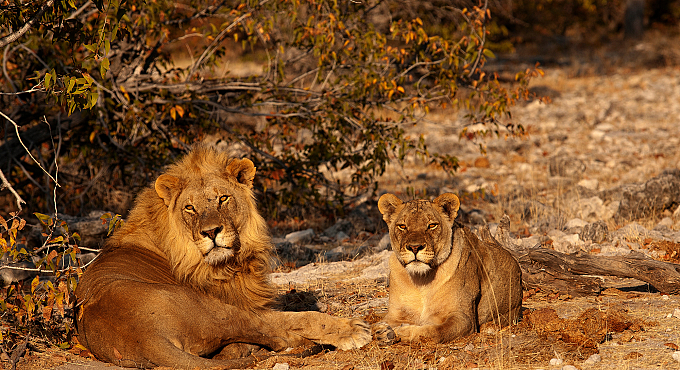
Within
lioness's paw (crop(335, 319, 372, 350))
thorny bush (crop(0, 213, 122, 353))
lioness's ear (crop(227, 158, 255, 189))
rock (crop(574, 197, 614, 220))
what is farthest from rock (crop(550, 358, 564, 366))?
rock (crop(574, 197, 614, 220))

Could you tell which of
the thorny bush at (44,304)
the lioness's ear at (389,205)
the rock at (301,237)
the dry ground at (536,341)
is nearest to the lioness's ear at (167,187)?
the thorny bush at (44,304)

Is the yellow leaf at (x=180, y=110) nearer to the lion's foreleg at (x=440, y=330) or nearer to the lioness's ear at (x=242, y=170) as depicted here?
the lioness's ear at (x=242, y=170)

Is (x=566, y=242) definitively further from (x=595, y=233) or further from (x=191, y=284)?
(x=191, y=284)

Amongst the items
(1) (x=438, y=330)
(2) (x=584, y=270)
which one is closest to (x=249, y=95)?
(2) (x=584, y=270)

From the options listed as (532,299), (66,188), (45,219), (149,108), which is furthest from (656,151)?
(45,219)

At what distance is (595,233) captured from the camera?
784 centimetres

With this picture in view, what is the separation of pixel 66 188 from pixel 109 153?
3.63 feet

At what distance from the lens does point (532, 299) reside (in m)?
6.04

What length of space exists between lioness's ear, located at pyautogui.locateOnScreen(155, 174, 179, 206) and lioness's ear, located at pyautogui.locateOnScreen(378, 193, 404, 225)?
4.91 ft

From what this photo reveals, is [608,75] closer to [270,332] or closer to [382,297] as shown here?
[382,297]

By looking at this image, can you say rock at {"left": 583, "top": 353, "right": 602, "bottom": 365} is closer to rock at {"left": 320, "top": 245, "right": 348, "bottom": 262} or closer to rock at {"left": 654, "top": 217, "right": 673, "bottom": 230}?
rock at {"left": 320, "top": 245, "right": 348, "bottom": 262}

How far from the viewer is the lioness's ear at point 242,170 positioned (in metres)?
5.01

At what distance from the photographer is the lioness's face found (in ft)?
15.3

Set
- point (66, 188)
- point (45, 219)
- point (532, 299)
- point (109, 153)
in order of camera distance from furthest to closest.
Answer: point (66, 188) < point (109, 153) < point (532, 299) < point (45, 219)
